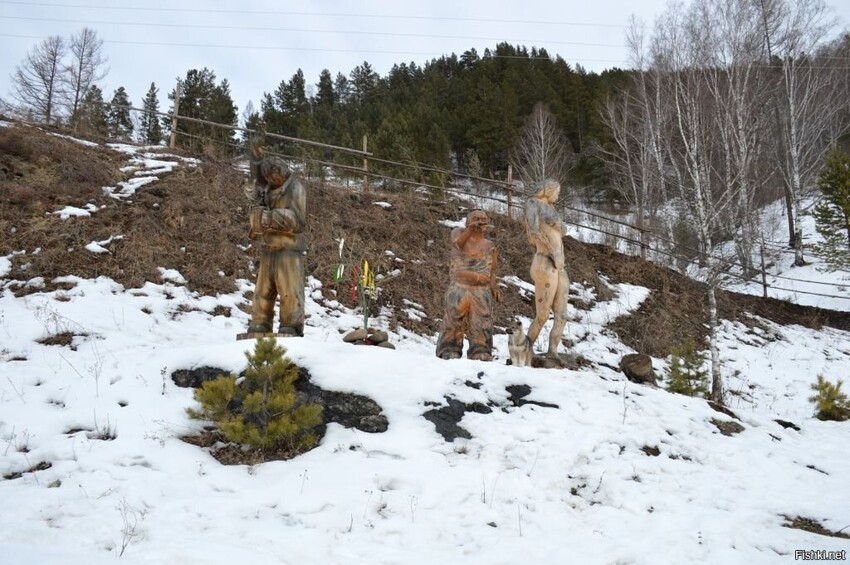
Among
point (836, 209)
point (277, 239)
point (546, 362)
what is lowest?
point (546, 362)

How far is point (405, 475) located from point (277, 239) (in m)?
3.13

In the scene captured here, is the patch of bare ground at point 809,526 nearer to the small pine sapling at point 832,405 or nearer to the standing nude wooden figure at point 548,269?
the standing nude wooden figure at point 548,269

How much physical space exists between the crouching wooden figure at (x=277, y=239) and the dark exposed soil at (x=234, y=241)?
2.37m

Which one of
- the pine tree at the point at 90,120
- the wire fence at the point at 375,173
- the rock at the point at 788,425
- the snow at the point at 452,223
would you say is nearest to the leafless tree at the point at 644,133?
the wire fence at the point at 375,173

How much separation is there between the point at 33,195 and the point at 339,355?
29.2 feet

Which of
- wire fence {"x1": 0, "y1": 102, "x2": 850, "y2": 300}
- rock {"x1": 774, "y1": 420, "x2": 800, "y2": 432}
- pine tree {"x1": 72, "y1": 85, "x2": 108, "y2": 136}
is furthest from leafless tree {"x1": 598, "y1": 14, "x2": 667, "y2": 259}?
pine tree {"x1": 72, "y1": 85, "x2": 108, "y2": 136}

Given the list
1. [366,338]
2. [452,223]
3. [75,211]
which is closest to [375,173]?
[452,223]

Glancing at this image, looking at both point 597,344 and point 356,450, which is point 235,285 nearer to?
point 356,450

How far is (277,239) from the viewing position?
21.2ft

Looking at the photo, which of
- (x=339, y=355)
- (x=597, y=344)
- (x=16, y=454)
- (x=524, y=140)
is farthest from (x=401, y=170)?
(x=16, y=454)

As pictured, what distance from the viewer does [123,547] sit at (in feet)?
10.6

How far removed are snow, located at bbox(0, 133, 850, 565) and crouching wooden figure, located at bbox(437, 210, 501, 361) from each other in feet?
2.52

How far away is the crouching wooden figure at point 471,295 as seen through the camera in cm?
712

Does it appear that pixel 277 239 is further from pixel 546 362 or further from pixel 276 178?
pixel 546 362
